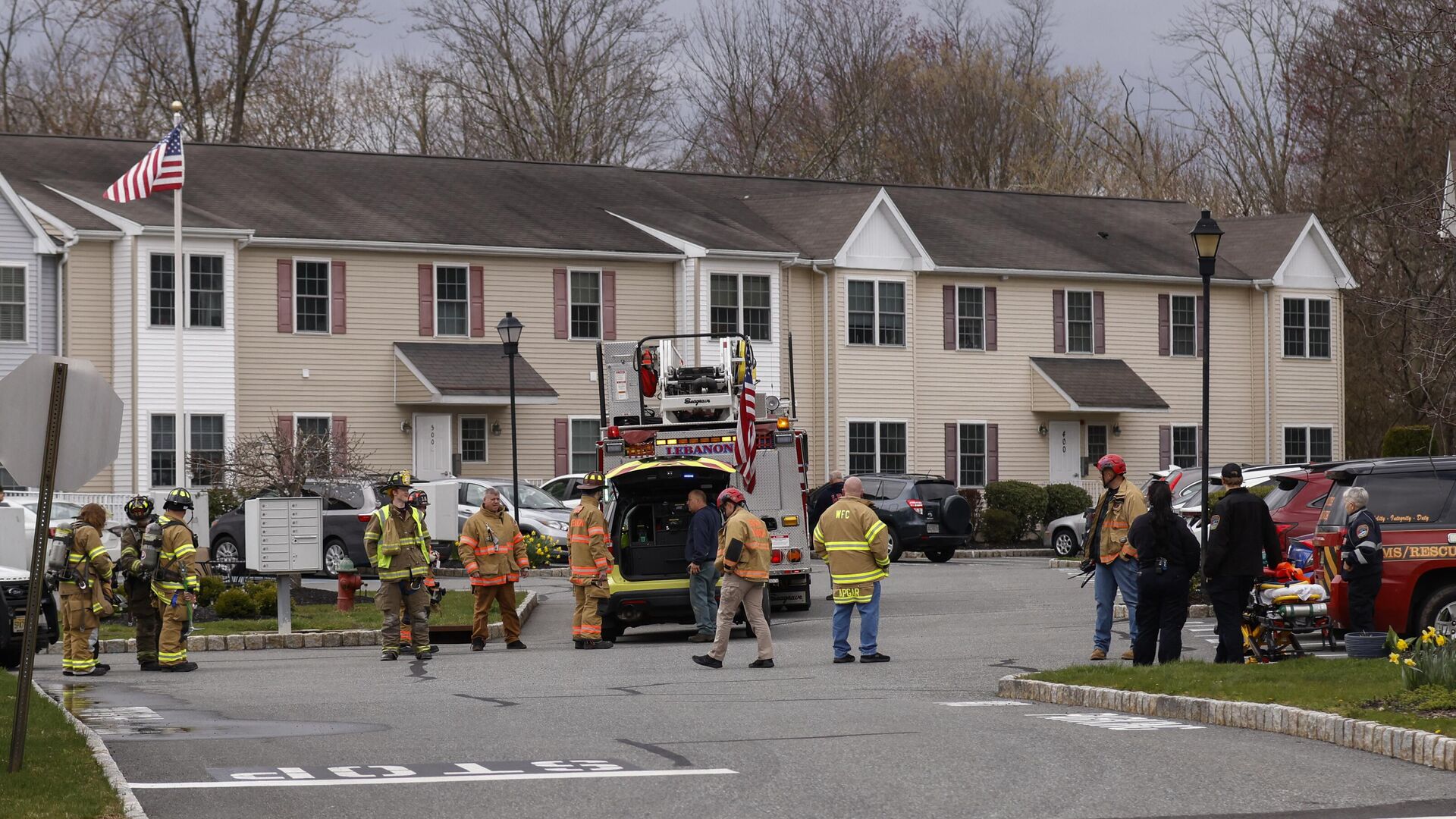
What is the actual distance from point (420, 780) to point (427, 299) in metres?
28.7

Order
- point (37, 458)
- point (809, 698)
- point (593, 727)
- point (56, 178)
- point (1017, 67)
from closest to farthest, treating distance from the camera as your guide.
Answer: point (37, 458), point (593, 727), point (809, 698), point (56, 178), point (1017, 67)

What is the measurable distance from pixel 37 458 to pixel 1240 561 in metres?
9.42

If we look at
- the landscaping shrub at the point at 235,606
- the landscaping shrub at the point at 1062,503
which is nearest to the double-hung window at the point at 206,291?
the landscaping shrub at the point at 235,606

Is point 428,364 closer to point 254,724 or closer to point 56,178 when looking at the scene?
point 56,178

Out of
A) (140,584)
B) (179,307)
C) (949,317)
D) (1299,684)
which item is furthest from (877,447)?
(1299,684)

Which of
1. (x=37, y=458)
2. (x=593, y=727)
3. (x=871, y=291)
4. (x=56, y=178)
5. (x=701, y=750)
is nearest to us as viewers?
(x=37, y=458)

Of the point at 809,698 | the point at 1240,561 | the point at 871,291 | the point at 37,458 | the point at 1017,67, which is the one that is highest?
the point at 1017,67

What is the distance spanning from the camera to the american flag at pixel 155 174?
31.0m

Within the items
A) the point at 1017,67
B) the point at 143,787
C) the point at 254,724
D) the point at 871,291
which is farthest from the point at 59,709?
the point at 1017,67

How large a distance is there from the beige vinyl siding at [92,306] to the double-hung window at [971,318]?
1823cm

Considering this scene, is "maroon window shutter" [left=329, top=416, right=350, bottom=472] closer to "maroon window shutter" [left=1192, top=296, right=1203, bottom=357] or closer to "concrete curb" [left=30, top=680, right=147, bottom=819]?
"concrete curb" [left=30, top=680, right=147, bottom=819]

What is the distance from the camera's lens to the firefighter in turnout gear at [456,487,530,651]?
2028 centimetres

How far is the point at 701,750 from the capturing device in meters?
11.6

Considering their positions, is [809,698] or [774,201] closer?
[809,698]
